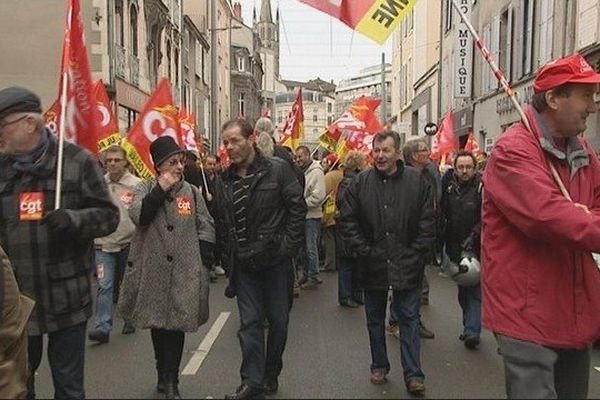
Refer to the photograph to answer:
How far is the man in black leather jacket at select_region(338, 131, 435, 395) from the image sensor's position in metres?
5.29

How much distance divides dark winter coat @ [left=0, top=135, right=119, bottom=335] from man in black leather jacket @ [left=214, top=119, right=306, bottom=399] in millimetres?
1407

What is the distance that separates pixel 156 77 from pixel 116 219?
27.3 metres

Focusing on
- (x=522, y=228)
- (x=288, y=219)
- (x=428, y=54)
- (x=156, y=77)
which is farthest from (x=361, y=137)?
(x=428, y=54)

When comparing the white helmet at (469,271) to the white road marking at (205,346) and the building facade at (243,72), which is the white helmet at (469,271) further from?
the building facade at (243,72)

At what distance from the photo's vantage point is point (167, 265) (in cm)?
491

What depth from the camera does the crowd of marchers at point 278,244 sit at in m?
2.71

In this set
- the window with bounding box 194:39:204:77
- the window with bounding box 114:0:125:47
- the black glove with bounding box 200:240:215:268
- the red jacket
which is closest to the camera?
the red jacket

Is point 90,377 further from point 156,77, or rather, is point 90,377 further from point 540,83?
point 156,77

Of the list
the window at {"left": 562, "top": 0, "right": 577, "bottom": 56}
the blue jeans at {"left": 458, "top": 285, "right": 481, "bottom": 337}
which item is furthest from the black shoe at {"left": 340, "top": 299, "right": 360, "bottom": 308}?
the window at {"left": 562, "top": 0, "right": 577, "bottom": 56}

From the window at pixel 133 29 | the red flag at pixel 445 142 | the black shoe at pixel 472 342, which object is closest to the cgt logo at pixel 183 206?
the black shoe at pixel 472 342

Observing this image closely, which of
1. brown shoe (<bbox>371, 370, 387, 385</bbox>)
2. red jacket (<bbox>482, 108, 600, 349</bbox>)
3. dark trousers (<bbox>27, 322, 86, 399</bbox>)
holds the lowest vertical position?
brown shoe (<bbox>371, 370, 387, 385</bbox>)

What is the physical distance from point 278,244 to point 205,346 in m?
2.22

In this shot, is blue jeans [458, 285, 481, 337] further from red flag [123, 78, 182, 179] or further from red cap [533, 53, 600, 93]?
red cap [533, 53, 600, 93]

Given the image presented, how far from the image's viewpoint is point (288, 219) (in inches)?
197
